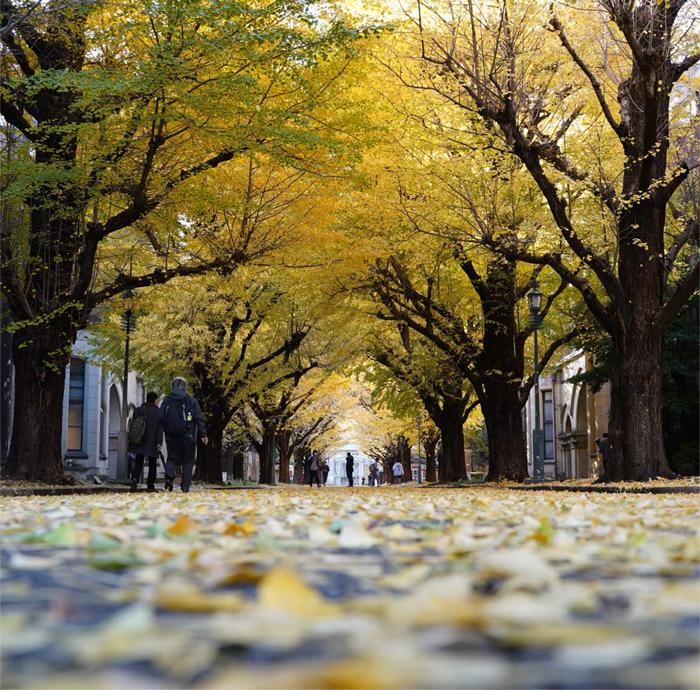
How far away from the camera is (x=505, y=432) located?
26484 millimetres

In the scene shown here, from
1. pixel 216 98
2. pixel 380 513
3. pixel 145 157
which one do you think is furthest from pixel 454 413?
pixel 380 513

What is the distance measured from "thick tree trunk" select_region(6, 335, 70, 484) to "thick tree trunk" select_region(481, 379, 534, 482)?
1214 cm

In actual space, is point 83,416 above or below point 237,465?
above

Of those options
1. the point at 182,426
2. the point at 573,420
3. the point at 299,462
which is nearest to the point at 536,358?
the point at 182,426

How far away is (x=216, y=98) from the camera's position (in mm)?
15438

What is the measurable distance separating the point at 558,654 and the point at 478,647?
158mm

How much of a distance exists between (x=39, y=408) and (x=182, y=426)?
15.9 ft

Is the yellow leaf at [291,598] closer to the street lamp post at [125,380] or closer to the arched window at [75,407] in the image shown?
the street lamp post at [125,380]

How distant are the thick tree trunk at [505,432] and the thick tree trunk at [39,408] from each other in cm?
1214

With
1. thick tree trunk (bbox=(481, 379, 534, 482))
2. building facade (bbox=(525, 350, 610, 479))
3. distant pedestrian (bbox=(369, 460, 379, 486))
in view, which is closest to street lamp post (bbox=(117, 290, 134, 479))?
thick tree trunk (bbox=(481, 379, 534, 482))

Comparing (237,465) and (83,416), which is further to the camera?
(237,465)

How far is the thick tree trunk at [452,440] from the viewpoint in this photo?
33094 mm

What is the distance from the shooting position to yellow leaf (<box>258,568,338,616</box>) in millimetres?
2148

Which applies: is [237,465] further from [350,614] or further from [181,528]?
[350,614]
